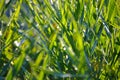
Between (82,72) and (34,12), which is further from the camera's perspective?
(34,12)

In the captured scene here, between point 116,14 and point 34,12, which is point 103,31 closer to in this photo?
point 116,14

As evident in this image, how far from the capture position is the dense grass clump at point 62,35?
0.78m

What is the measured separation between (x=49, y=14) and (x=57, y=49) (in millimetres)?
114

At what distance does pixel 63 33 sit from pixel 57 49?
40mm

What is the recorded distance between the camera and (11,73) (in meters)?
0.62

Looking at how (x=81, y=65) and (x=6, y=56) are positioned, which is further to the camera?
(x=6, y=56)

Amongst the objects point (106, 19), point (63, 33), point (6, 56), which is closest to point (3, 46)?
point (6, 56)

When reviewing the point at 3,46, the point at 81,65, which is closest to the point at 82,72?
the point at 81,65

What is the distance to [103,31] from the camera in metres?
0.92

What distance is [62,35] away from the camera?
77 centimetres

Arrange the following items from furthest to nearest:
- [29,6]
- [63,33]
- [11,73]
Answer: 1. [29,6]
2. [63,33]
3. [11,73]

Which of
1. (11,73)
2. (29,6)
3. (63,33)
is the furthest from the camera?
(29,6)

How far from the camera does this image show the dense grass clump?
784 millimetres

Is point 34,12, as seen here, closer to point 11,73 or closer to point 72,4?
point 72,4
